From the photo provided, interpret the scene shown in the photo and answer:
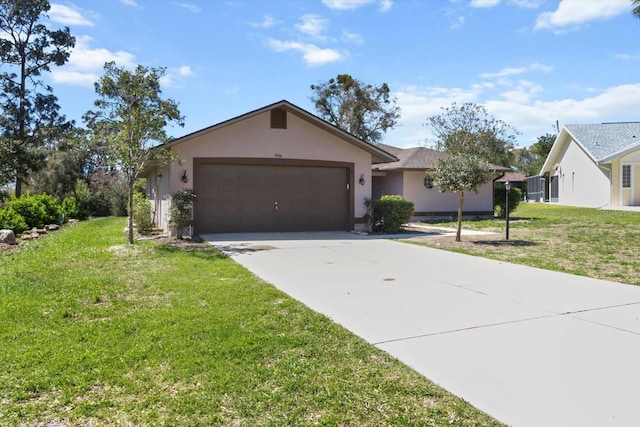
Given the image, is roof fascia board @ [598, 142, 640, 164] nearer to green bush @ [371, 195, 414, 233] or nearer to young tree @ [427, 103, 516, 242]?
young tree @ [427, 103, 516, 242]

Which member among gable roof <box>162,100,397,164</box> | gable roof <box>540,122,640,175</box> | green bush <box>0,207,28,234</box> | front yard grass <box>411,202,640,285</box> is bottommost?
front yard grass <box>411,202,640,285</box>

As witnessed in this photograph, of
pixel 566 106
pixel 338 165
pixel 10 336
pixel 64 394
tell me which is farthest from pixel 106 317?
pixel 566 106

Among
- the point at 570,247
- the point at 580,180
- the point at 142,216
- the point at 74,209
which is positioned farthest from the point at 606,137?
the point at 74,209

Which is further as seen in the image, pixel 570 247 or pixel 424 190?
pixel 424 190

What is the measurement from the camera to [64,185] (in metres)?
33.7

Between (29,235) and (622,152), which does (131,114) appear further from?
(622,152)

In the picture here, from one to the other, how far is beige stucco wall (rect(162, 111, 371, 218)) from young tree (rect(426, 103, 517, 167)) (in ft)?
64.6

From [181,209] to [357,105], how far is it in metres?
31.2

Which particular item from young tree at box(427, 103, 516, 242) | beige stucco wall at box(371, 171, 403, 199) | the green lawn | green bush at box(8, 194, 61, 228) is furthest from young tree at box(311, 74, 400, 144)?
the green lawn

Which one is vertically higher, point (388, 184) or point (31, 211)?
point (388, 184)

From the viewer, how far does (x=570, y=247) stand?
453 inches

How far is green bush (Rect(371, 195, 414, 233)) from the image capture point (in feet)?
52.4

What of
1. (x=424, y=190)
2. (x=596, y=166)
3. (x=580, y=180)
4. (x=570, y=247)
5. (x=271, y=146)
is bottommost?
(x=570, y=247)

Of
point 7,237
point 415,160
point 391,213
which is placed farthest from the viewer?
point 415,160
